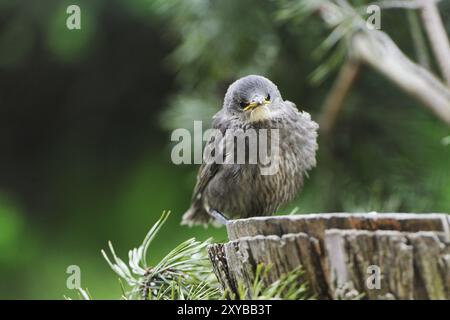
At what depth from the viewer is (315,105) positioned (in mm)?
4805

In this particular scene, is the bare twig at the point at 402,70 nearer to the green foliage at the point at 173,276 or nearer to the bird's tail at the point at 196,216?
the bird's tail at the point at 196,216

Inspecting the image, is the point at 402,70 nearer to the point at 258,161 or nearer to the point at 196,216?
the point at 258,161

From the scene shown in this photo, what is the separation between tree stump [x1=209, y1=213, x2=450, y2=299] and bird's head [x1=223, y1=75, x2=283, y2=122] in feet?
3.88

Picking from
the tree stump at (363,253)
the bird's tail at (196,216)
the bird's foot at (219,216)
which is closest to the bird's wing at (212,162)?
the bird's foot at (219,216)

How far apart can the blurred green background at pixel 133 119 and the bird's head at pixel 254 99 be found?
1.34 metres

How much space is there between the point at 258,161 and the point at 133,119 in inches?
78.8

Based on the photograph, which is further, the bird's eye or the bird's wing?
the bird's wing

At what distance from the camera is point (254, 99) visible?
3.28 meters

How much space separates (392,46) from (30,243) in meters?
2.52

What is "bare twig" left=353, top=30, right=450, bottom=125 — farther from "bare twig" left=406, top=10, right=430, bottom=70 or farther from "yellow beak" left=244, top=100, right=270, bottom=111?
"yellow beak" left=244, top=100, right=270, bottom=111

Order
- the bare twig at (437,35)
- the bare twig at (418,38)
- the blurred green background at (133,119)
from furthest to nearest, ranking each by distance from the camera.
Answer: the blurred green background at (133,119) < the bare twig at (418,38) < the bare twig at (437,35)

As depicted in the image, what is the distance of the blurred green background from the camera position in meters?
4.68

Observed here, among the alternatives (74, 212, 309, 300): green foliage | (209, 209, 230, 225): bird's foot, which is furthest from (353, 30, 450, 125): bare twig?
(74, 212, 309, 300): green foliage

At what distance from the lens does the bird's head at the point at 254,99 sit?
3.29 meters
